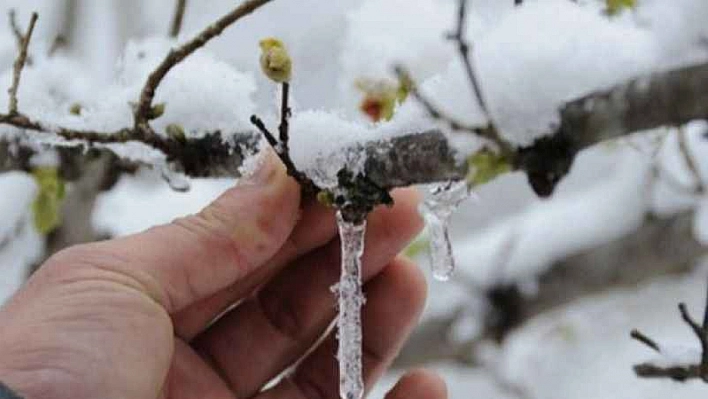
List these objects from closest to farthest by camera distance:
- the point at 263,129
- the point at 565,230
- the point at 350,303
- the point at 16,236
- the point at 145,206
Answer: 1. the point at 263,129
2. the point at 350,303
3. the point at 16,236
4. the point at 145,206
5. the point at 565,230

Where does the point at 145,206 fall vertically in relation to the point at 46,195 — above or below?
below

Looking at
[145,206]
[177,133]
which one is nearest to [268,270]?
[177,133]

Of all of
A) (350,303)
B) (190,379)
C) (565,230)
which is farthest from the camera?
(565,230)

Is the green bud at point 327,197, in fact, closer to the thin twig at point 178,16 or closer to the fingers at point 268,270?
the fingers at point 268,270

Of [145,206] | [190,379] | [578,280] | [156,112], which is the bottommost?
[578,280]

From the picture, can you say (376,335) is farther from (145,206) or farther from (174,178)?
(145,206)

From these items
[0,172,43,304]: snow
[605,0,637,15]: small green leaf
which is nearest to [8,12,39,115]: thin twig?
[605,0,637,15]: small green leaf

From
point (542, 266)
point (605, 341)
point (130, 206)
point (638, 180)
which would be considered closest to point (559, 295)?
point (542, 266)

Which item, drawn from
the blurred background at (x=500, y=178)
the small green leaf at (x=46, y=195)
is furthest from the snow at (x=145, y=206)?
the small green leaf at (x=46, y=195)
